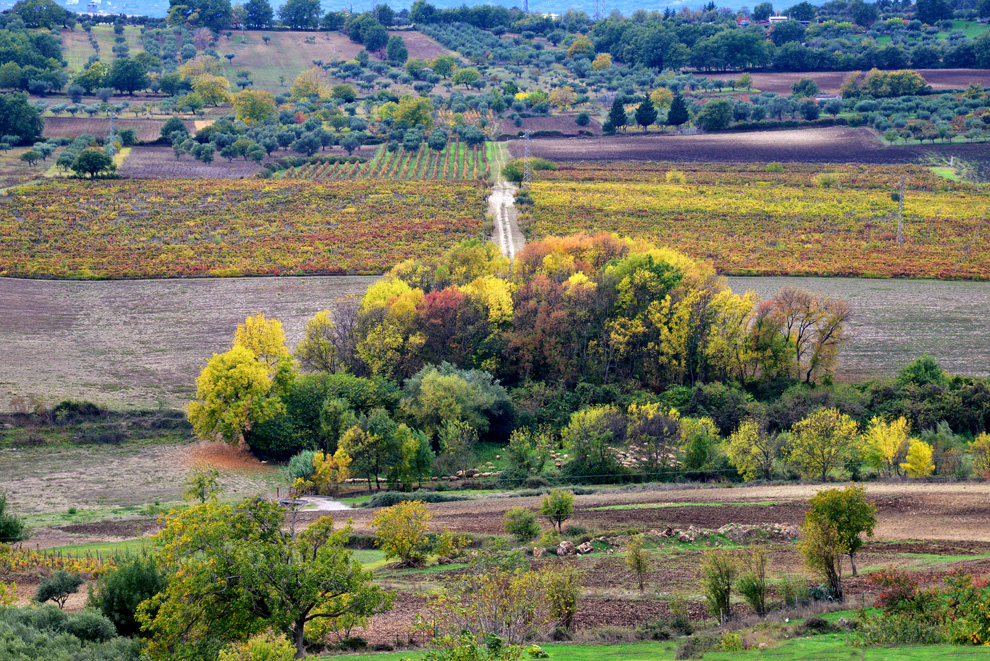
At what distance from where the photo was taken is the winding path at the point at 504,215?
90250 mm

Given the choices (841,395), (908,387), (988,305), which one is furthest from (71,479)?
(988,305)

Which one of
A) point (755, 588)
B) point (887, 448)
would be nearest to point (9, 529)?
point (755, 588)

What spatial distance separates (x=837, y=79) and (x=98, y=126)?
412 ft

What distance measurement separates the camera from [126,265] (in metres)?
84.9

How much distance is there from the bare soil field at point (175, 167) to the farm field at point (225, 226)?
6287mm

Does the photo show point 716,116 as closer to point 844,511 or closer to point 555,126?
point 555,126

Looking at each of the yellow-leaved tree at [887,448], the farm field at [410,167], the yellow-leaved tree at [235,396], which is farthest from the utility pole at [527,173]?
the yellow-leaved tree at [887,448]

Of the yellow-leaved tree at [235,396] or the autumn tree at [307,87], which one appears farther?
the autumn tree at [307,87]

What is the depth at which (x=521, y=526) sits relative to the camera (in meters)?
38.2

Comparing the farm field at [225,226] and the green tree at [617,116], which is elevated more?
the green tree at [617,116]

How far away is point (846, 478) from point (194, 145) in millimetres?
111317

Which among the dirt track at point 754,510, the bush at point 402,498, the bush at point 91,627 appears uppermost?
the bush at point 91,627

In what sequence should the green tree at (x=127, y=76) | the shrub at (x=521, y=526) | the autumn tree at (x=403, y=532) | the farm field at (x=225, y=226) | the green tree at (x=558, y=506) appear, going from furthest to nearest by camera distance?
the green tree at (x=127, y=76)
the farm field at (x=225, y=226)
the green tree at (x=558, y=506)
the shrub at (x=521, y=526)
the autumn tree at (x=403, y=532)

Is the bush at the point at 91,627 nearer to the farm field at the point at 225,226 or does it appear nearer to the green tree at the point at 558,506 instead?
the green tree at the point at 558,506
